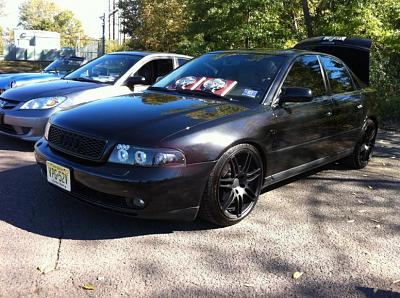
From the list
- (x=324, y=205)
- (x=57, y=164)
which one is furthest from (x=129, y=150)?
(x=324, y=205)

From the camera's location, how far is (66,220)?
4.03 metres

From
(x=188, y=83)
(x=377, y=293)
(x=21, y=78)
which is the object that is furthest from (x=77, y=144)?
(x=21, y=78)

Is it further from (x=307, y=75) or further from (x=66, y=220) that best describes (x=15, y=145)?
(x=307, y=75)

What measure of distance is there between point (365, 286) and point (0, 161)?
14.4ft

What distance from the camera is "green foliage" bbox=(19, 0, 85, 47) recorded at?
289 ft

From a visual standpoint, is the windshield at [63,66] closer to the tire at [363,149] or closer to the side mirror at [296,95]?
the tire at [363,149]

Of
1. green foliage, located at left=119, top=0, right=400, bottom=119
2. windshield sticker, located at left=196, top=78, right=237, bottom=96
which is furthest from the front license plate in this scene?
green foliage, located at left=119, top=0, right=400, bottom=119

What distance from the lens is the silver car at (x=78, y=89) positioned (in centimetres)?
622

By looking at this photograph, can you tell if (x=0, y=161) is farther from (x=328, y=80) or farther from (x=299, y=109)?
(x=328, y=80)

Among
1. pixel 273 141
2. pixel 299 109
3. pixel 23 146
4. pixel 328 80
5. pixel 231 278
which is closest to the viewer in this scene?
pixel 231 278

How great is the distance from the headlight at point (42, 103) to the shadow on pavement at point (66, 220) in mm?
1811

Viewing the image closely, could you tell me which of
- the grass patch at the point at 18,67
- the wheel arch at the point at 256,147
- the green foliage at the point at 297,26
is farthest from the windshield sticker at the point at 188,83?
the grass patch at the point at 18,67

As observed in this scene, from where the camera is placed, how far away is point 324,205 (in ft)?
16.0

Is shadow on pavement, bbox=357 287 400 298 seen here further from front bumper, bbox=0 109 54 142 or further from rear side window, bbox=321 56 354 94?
front bumper, bbox=0 109 54 142
